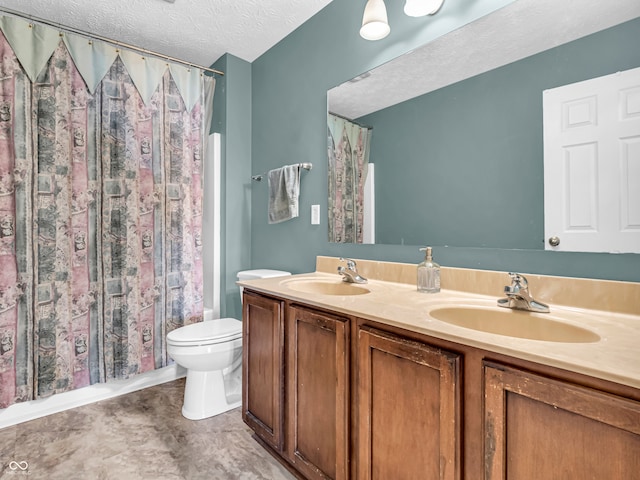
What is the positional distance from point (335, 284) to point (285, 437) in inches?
28.3

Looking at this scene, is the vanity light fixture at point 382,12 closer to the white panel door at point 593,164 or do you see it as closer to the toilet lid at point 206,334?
the white panel door at point 593,164

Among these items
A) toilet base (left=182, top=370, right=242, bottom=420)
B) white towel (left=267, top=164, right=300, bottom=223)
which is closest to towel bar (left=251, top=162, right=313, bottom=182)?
white towel (left=267, top=164, right=300, bottom=223)

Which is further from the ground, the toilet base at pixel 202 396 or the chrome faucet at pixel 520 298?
the chrome faucet at pixel 520 298

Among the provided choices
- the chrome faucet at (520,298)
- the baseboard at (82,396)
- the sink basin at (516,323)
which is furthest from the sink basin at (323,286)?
the baseboard at (82,396)

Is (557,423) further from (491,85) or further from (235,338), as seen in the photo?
(235,338)

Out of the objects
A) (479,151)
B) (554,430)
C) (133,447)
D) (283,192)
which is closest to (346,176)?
(283,192)

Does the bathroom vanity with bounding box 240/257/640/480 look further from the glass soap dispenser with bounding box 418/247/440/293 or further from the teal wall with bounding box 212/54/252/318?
the teal wall with bounding box 212/54/252/318

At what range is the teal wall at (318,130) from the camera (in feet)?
4.10

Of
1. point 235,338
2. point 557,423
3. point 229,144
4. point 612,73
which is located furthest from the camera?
point 229,144

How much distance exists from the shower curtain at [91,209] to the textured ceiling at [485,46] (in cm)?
140

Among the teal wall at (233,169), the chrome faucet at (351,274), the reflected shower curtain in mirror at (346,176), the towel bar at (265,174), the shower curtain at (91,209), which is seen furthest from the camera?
the teal wall at (233,169)

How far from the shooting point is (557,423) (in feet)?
2.26

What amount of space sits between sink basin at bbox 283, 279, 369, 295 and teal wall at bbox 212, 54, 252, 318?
1092 mm

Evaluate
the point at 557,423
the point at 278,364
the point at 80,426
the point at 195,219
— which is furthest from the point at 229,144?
the point at 557,423
